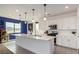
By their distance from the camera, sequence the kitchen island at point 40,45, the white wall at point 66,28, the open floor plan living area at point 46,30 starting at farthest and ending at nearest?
1. the white wall at point 66,28
2. the open floor plan living area at point 46,30
3. the kitchen island at point 40,45

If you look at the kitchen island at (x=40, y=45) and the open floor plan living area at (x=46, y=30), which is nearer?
the kitchen island at (x=40, y=45)

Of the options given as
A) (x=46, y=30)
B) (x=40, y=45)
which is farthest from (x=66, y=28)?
(x=40, y=45)

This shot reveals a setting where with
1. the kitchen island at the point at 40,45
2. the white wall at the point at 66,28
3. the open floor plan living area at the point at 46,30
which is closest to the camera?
the kitchen island at the point at 40,45

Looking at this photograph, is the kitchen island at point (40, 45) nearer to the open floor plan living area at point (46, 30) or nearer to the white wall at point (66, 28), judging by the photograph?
the open floor plan living area at point (46, 30)

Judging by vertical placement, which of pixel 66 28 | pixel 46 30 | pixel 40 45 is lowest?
pixel 40 45

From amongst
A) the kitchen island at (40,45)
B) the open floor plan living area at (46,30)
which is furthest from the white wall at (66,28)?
the kitchen island at (40,45)

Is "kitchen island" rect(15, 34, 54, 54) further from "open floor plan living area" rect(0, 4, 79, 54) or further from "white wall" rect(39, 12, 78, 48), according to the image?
"white wall" rect(39, 12, 78, 48)

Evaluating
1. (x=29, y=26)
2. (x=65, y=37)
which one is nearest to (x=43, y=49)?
(x=65, y=37)

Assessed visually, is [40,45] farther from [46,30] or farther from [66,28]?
[46,30]

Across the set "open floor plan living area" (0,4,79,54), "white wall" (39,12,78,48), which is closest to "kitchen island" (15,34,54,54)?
"open floor plan living area" (0,4,79,54)

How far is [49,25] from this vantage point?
33.0ft

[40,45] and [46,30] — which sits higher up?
[46,30]

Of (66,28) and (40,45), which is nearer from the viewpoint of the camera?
(40,45)

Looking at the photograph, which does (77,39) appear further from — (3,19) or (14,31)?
(14,31)
